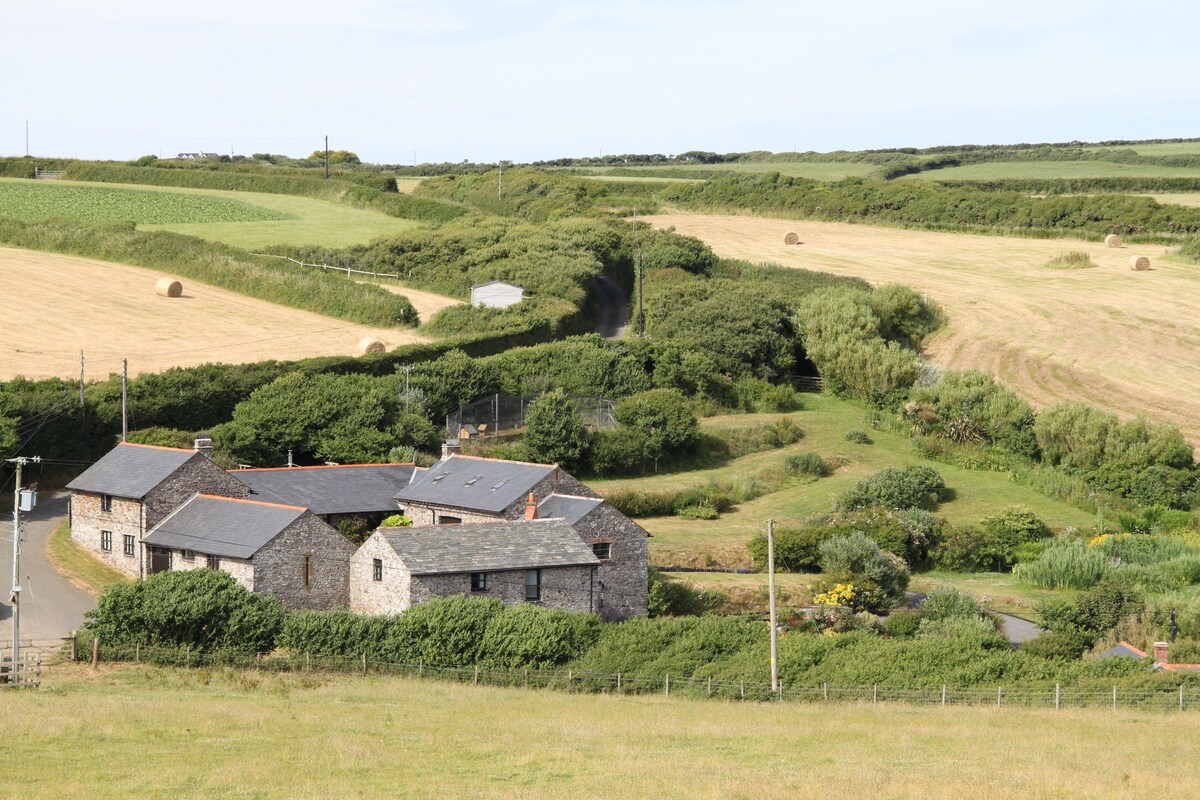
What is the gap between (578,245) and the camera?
98.4 meters

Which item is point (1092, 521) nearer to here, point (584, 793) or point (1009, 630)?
point (1009, 630)

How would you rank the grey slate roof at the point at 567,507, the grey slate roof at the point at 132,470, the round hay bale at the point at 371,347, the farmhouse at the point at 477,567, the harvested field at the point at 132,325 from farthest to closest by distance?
the round hay bale at the point at 371,347 < the harvested field at the point at 132,325 < the grey slate roof at the point at 132,470 < the grey slate roof at the point at 567,507 < the farmhouse at the point at 477,567

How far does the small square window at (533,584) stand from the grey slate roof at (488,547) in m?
0.42

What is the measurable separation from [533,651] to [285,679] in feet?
20.5

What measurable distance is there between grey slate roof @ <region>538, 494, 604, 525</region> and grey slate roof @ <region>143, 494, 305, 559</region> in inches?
290

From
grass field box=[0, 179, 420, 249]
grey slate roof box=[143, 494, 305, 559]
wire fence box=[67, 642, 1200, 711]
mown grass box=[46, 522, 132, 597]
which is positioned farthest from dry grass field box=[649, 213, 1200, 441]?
mown grass box=[46, 522, 132, 597]

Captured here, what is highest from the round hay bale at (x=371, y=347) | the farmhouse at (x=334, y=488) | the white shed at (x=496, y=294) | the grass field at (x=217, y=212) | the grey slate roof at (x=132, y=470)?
the grass field at (x=217, y=212)

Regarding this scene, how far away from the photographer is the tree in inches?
2422

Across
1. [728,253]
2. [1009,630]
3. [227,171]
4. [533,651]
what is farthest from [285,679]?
[227,171]

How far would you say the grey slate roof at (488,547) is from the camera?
147ft

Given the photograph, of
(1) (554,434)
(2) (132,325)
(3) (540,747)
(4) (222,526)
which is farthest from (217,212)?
(3) (540,747)

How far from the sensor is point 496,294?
8656 centimetres

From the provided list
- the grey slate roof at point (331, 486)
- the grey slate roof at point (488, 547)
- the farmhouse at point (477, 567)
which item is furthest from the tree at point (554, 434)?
the farmhouse at point (477, 567)

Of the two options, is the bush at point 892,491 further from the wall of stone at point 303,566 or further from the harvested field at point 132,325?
the harvested field at point 132,325
